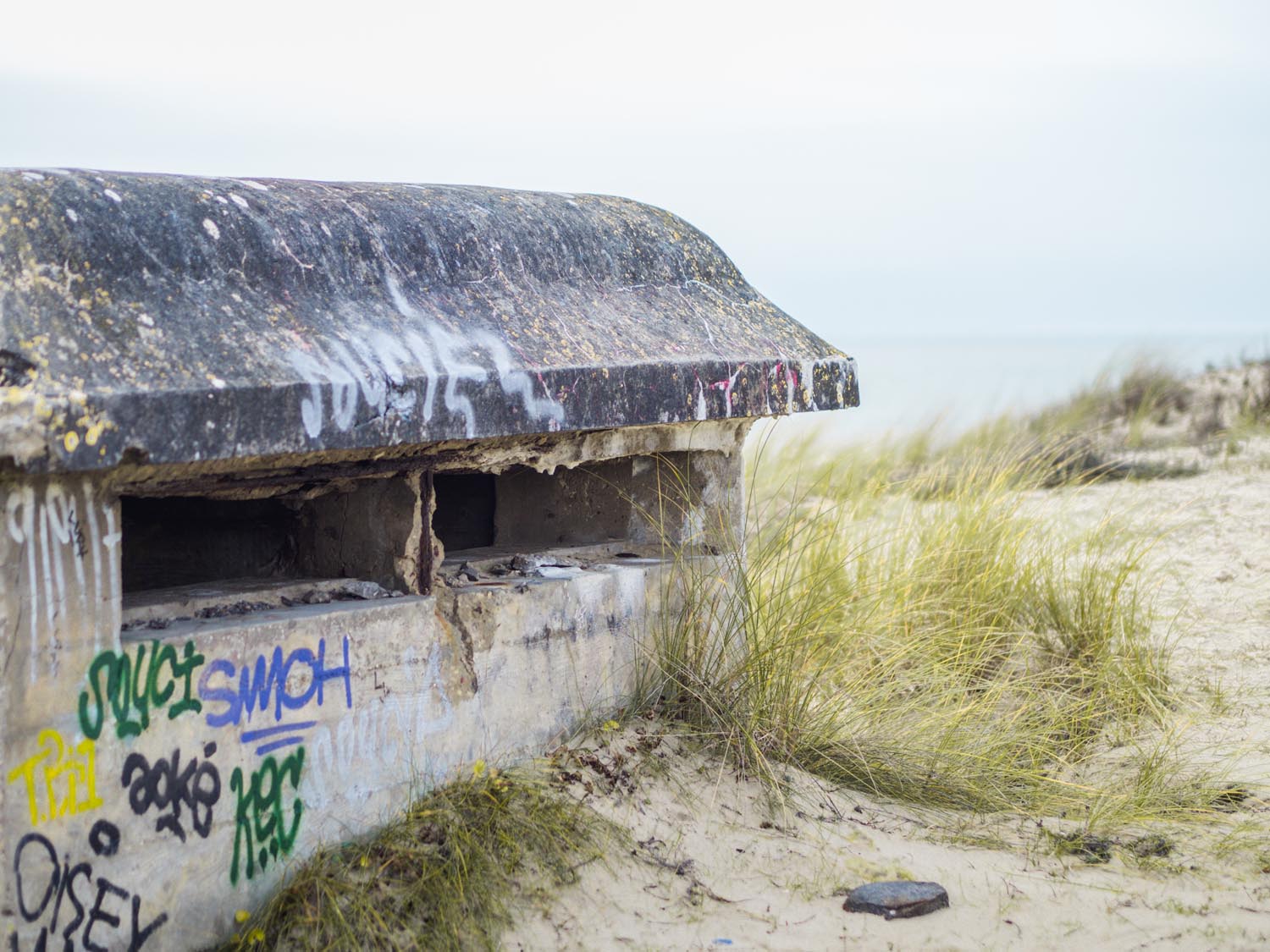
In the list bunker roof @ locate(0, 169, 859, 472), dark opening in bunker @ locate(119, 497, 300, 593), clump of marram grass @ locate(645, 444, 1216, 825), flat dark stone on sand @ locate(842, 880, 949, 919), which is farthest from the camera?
clump of marram grass @ locate(645, 444, 1216, 825)

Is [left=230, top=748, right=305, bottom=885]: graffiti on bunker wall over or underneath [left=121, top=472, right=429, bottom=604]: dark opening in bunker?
underneath

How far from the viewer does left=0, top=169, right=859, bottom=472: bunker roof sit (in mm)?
2150

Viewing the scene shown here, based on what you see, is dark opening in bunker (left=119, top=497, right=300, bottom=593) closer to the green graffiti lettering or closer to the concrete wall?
the concrete wall

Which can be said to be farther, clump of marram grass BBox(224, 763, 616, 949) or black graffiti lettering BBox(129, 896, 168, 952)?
clump of marram grass BBox(224, 763, 616, 949)

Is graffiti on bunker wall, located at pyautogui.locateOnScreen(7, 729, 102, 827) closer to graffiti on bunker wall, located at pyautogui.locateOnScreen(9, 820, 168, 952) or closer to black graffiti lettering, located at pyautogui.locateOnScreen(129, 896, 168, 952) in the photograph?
graffiti on bunker wall, located at pyautogui.locateOnScreen(9, 820, 168, 952)

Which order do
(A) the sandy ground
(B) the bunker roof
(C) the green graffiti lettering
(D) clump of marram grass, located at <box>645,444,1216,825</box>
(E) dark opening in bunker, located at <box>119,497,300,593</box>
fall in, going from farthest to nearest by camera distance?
(D) clump of marram grass, located at <box>645,444,1216,825</box> < (E) dark opening in bunker, located at <box>119,497,300,593</box> < (A) the sandy ground < (C) the green graffiti lettering < (B) the bunker roof

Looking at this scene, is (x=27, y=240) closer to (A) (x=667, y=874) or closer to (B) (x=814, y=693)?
(A) (x=667, y=874)

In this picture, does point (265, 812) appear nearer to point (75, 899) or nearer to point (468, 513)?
point (75, 899)

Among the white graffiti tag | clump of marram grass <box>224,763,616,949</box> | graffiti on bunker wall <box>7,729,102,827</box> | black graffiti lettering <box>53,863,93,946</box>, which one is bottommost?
clump of marram grass <box>224,763,616,949</box>

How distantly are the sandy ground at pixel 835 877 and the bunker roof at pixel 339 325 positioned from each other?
1016mm

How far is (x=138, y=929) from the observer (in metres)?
2.35

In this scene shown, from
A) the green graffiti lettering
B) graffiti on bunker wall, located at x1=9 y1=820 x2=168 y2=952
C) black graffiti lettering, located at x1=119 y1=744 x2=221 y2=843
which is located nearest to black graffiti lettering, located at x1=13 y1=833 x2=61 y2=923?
graffiti on bunker wall, located at x1=9 y1=820 x2=168 y2=952

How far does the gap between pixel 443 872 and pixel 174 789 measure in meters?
0.61

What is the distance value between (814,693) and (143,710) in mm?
2082
